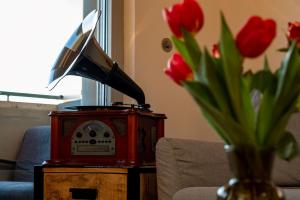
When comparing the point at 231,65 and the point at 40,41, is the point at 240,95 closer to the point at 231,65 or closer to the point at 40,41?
the point at 231,65

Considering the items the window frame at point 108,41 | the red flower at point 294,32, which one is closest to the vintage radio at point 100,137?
the window frame at point 108,41

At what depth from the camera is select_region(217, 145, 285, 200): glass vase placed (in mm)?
667

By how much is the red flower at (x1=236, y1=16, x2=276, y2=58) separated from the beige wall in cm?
202

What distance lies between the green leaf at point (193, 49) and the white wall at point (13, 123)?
225 centimetres

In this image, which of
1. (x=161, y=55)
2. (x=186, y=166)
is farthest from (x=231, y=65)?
(x=161, y=55)

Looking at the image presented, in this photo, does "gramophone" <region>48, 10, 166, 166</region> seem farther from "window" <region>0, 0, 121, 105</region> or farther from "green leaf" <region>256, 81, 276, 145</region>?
"green leaf" <region>256, 81, 276, 145</region>

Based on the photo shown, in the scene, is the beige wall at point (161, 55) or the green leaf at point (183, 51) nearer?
the green leaf at point (183, 51)

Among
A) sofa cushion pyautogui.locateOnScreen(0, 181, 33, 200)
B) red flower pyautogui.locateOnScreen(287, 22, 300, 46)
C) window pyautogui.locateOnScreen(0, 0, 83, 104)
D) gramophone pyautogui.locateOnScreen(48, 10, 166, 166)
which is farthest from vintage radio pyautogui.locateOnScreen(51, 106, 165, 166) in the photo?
red flower pyautogui.locateOnScreen(287, 22, 300, 46)

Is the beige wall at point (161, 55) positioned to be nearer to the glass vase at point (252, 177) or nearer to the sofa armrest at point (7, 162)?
the sofa armrest at point (7, 162)

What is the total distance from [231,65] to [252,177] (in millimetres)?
164

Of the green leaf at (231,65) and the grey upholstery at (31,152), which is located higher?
the green leaf at (231,65)

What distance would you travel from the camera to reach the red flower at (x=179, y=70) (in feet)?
2.31

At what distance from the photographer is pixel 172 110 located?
281 centimetres

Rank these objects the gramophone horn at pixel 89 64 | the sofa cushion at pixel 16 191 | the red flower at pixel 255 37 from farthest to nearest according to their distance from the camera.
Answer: the sofa cushion at pixel 16 191
the gramophone horn at pixel 89 64
the red flower at pixel 255 37
